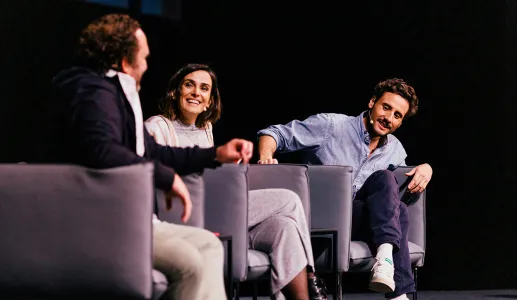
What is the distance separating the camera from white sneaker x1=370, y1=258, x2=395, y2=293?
11.2ft

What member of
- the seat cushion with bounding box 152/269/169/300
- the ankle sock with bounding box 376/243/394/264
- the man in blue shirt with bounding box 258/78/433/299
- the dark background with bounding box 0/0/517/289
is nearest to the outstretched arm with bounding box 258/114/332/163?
the man in blue shirt with bounding box 258/78/433/299

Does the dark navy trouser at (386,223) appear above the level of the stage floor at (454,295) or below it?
above

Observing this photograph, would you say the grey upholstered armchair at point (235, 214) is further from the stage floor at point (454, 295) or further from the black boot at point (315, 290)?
the stage floor at point (454, 295)

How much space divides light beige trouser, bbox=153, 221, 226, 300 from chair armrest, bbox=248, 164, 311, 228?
0.99 m

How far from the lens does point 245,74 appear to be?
17.2 feet

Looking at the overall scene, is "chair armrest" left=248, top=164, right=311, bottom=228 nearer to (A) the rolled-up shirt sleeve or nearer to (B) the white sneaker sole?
(B) the white sneaker sole

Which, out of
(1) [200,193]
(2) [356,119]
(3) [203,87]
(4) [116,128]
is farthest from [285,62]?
(4) [116,128]

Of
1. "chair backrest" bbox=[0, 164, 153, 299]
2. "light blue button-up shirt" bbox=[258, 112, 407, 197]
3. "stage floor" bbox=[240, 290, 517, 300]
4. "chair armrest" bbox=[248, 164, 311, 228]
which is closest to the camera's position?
"chair backrest" bbox=[0, 164, 153, 299]

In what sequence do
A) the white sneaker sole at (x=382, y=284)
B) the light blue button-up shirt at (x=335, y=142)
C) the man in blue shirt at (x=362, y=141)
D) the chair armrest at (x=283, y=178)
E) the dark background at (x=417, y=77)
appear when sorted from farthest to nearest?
the dark background at (x=417, y=77) < the light blue button-up shirt at (x=335, y=142) < the man in blue shirt at (x=362, y=141) < the white sneaker sole at (x=382, y=284) < the chair armrest at (x=283, y=178)

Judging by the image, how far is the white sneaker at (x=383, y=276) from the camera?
3.41m

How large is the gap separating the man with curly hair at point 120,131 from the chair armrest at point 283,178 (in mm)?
918

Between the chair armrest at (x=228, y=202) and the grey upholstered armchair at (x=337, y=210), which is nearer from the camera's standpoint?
the chair armrest at (x=228, y=202)

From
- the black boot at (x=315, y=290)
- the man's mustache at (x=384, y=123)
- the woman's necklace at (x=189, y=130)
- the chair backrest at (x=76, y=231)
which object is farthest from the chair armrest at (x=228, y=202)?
the man's mustache at (x=384, y=123)

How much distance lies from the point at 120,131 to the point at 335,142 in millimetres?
1939
